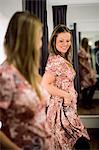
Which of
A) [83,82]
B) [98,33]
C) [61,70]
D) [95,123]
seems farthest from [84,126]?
[98,33]

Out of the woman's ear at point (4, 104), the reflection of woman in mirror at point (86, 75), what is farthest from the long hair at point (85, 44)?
the woman's ear at point (4, 104)

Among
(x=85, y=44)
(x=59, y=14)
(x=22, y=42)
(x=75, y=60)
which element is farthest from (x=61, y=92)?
(x=22, y=42)

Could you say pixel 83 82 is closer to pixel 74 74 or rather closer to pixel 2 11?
pixel 74 74

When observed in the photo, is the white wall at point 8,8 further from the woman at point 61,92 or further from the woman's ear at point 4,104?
the woman's ear at point 4,104

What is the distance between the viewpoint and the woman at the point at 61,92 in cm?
164

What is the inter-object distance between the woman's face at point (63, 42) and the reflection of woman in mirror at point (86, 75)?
0.20 metres

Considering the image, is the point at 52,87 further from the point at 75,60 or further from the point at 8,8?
the point at 8,8

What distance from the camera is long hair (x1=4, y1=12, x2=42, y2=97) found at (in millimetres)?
1058

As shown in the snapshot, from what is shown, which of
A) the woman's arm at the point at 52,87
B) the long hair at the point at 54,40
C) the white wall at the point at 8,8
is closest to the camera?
the woman's arm at the point at 52,87

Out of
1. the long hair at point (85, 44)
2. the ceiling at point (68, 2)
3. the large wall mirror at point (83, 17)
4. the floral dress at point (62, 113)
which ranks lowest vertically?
the floral dress at point (62, 113)

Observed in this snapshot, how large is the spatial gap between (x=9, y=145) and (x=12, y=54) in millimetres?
347

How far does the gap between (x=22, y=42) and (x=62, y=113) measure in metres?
0.79

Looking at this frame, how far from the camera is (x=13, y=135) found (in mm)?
1059

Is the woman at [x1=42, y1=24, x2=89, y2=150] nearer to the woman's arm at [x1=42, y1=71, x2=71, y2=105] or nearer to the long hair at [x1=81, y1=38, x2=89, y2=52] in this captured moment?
the woman's arm at [x1=42, y1=71, x2=71, y2=105]
